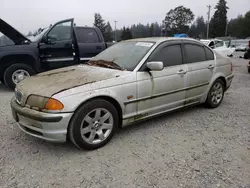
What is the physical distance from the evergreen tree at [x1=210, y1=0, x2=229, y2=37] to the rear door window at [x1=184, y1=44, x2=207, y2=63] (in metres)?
62.2

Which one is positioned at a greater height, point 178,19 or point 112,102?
point 178,19

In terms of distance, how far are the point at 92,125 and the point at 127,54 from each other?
140 centimetres

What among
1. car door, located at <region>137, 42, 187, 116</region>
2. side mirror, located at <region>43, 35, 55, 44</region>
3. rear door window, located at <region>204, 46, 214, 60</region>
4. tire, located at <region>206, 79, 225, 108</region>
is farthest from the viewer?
side mirror, located at <region>43, 35, 55, 44</region>

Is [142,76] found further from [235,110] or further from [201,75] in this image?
[235,110]

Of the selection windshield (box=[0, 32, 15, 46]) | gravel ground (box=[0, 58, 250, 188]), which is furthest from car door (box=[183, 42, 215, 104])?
windshield (box=[0, 32, 15, 46])

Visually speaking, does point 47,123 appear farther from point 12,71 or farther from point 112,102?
point 12,71

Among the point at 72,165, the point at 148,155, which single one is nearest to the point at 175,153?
the point at 148,155

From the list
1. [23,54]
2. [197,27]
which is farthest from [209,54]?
[197,27]

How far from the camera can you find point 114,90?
2.96 m

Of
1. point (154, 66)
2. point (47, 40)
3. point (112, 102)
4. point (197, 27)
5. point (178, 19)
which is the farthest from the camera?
point (197, 27)

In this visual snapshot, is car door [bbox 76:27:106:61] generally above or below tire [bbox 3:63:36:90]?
above

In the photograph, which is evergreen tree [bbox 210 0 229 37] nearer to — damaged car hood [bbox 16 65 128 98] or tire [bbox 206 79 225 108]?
tire [bbox 206 79 225 108]

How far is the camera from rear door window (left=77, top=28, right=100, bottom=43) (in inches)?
278

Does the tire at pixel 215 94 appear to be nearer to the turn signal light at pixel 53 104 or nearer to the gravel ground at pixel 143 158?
the gravel ground at pixel 143 158
